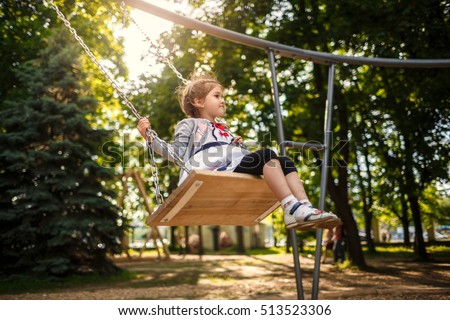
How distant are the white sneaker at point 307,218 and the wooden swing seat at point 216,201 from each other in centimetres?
36

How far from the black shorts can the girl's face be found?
66 centimetres

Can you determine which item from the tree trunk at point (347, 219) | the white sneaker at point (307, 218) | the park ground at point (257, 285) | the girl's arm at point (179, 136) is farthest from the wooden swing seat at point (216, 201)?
the tree trunk at point (347, 219)

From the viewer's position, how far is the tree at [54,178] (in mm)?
10648

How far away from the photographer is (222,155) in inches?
154

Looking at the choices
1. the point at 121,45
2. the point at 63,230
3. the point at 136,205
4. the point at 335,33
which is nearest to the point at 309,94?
the point at 335,33

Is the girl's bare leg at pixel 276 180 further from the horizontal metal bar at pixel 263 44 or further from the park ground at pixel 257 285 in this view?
the park ground at pixel 257 285

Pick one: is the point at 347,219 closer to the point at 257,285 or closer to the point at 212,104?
the point at 257,285

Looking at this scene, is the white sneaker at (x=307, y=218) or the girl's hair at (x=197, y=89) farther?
the girl's hair at (x=197, y=89)

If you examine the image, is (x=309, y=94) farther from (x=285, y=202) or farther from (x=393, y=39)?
(x=285, y=202)

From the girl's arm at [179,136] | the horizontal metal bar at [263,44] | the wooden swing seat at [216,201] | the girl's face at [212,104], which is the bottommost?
the wooden swing seat at [216,201]

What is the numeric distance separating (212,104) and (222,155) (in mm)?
566

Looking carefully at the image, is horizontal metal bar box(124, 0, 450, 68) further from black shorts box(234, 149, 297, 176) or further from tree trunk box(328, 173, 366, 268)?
tree trunk box(328, 173, 366, 268)

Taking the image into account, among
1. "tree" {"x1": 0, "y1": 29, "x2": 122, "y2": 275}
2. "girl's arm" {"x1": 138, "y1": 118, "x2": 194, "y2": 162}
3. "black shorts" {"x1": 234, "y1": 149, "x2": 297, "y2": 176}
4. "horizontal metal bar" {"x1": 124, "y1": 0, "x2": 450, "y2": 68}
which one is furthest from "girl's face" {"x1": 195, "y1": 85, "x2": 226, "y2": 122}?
"tree" {"x1": 0, "y1": 29, "x2": 122, "y2": 275}
